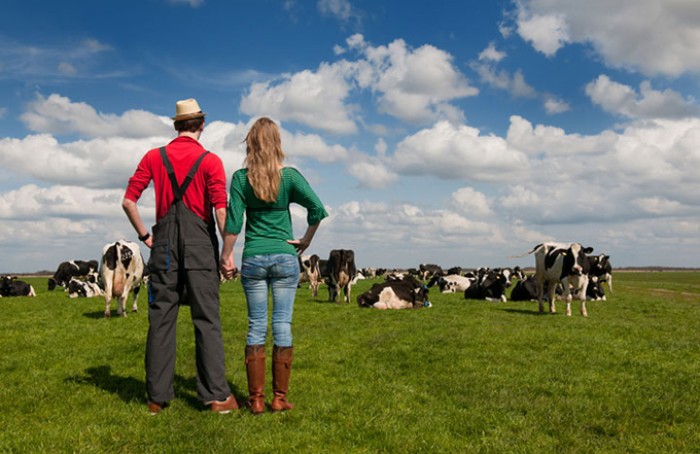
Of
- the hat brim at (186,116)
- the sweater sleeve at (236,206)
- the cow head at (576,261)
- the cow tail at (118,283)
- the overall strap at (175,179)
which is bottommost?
the cow tail at (118,283)

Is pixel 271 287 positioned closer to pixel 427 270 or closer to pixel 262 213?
pixel 262 213

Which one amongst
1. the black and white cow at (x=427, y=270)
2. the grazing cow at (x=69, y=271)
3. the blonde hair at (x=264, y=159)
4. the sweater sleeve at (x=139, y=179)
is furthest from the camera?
the black and white cow at (x=427, y=270)

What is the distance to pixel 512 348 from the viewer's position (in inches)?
432

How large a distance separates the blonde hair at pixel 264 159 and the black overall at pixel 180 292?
770 millimetres

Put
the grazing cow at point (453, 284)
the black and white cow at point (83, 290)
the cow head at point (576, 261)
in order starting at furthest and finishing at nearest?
the grazing cow at point (453, 284), the black and white cow at point (83, 290), the cow head at point (576, 261)

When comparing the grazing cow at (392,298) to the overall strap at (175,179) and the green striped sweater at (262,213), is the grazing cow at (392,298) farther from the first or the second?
the overall strap at (175,179)

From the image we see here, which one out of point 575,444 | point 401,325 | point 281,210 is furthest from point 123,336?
point 575,444

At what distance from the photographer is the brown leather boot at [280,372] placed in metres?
6.59

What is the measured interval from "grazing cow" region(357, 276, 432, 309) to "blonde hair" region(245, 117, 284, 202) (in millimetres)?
15265

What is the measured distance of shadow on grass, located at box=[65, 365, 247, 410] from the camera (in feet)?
24.3

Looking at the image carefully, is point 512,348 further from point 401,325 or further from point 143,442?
point 143,442

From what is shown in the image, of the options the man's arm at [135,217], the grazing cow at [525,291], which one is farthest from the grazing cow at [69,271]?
the man's arm at [135,217]

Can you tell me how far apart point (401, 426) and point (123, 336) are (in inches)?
345

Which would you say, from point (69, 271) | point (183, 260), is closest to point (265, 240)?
point (183, 260)
